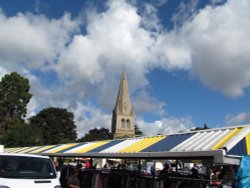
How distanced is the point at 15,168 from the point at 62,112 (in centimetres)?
7303

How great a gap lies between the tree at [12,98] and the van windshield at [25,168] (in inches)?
1981

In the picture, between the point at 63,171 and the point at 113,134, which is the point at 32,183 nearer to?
the point at 63,171

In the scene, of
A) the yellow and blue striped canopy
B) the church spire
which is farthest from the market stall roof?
the church spire

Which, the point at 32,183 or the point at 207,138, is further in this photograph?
the point at 207,138

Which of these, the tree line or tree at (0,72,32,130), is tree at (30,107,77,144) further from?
tree at (0,72,32,130)

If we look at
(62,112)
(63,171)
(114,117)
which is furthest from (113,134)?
(63,171)

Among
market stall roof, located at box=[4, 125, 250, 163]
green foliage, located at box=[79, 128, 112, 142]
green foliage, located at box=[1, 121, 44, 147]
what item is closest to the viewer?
market stall roof, located at box=[4, 125, 250, 163]

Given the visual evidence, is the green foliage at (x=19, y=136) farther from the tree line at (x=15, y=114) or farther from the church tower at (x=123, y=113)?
the church tower at (x=123, y=113)

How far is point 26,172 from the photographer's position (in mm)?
9820

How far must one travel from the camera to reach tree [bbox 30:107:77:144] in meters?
80.0

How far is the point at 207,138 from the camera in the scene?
10703 mm

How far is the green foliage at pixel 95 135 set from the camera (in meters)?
101

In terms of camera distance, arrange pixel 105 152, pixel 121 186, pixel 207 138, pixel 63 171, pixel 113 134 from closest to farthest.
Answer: pixel 207 138, pixel 121 186, pixel 105 152, pixel 63 171, pixel 113 134

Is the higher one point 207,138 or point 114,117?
point 114,117
